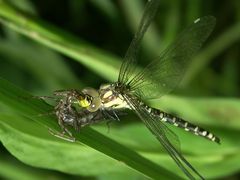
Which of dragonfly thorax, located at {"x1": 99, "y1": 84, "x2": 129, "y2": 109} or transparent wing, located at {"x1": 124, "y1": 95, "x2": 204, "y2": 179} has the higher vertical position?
dragonfly thorax, located at {"x1": 99, "y1": 84, "x2": 129, "y2": 109}

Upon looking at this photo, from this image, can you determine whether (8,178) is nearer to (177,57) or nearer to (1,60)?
(1,60)

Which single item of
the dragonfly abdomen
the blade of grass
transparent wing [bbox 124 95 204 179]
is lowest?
the blade of grass

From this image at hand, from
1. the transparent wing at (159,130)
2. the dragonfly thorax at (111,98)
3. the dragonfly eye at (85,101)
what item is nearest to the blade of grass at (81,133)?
the transparent wing at (159,130)

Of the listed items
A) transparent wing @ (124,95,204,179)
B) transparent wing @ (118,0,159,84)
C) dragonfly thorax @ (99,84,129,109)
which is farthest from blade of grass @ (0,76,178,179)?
transparent wing @ (118,0,159,84)

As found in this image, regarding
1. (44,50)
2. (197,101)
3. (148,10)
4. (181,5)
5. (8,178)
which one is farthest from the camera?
(181,5)

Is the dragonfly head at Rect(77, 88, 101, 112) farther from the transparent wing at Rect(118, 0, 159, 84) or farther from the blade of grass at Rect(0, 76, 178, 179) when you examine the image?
the blade of grass at Rect(0, 76, 178, 179)

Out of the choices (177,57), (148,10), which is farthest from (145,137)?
(148,10)
